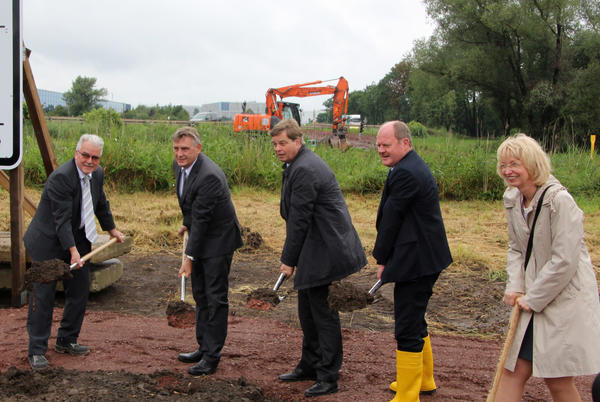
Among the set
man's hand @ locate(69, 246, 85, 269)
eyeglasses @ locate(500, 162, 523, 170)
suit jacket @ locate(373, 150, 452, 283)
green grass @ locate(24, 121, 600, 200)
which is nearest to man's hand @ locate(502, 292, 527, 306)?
suit jacket @ locate(373, 150, 452, 283)

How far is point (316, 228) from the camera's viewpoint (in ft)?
13.3

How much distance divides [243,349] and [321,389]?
3.81ft

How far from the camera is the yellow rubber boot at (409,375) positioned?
3.65 metres

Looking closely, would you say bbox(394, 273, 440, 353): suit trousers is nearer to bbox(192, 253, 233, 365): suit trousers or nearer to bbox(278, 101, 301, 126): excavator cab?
bbox(192, 253, 233, 365): suit trousers

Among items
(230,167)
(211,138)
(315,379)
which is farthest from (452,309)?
(211,138)

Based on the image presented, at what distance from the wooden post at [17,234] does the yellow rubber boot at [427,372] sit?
4.31 metres

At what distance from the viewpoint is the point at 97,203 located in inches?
195

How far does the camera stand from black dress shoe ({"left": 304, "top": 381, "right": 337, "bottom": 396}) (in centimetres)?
399

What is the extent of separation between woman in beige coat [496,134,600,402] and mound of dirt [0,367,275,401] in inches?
68.0

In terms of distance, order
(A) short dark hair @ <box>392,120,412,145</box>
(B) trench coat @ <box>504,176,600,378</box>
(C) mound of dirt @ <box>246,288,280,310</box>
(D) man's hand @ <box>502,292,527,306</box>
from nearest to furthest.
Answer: (B) trench coat @ <box>504,176,600,378</box> < (D) man's hand @ <box>502,292,527,306</box> < (A) short dark hair @ <box>392,120,412,145</box> < (C) mound of dirt @ <box>246,288,280,310</box>

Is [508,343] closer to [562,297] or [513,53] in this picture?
[562,297]

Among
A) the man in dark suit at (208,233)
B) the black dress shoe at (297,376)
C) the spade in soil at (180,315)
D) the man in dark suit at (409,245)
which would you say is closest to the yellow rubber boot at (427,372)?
the man in dark suit at (409,245)

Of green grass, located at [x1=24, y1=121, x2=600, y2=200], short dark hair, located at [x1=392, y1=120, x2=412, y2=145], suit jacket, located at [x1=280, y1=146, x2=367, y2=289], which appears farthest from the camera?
green grass, located at [x1=24, y1=121, x2=600, y2=200]

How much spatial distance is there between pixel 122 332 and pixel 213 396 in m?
2.08
